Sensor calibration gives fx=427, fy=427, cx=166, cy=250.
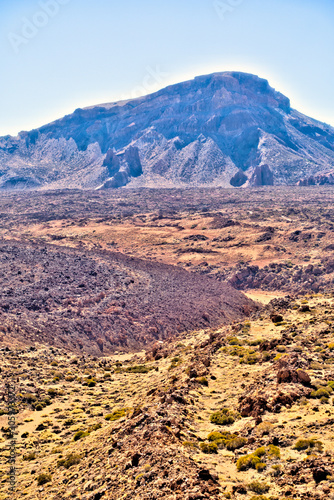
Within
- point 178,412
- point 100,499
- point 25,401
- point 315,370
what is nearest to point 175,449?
point 100,499

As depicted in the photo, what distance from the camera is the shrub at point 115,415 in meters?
19.5

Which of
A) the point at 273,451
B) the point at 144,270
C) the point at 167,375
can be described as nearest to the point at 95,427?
the point at 167,375

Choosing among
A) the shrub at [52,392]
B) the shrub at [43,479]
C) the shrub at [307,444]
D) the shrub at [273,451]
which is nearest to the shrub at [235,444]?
the shrub at [273,451]

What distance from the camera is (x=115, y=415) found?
65.1ft

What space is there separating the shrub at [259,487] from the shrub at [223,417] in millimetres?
4814

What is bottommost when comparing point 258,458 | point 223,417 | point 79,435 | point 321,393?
point 79,435

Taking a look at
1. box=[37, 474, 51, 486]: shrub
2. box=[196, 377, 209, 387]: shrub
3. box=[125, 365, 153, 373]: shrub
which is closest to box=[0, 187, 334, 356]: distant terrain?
box=[125, 365, 153, 373]: shrub

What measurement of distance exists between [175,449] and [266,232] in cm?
7379

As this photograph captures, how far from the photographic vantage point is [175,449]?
12.2 meters

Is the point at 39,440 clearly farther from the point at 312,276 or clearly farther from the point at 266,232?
the point at 266,232

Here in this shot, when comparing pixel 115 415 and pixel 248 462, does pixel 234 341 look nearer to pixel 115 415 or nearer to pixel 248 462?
pixel 115 415

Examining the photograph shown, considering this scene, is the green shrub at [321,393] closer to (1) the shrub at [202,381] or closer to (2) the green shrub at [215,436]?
(2) the green shrub at [215,436]

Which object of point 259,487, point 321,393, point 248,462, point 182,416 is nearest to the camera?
point 259,487

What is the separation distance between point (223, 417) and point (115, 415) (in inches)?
245
